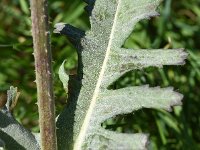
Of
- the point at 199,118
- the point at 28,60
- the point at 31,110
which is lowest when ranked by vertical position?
the point at 199,118

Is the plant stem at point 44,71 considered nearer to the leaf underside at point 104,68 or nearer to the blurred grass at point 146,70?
the leaf underside at point 104,68

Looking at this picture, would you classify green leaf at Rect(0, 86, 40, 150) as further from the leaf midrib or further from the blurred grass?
the blurred grass

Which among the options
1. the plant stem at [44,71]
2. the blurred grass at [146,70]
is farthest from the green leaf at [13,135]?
the blurred grass at [146,70]

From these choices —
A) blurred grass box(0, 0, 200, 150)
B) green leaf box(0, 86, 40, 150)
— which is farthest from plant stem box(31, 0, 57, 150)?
blurred grass box(0, 0, 200, 150)

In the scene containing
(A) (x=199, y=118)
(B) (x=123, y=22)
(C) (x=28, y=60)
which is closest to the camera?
(B) (x=123, y=22)

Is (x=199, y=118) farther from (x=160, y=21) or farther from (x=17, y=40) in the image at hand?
(x=17, y=40)

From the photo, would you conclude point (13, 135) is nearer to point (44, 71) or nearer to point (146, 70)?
point (44, 71)

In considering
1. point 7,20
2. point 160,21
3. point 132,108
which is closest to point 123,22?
point 132,108
